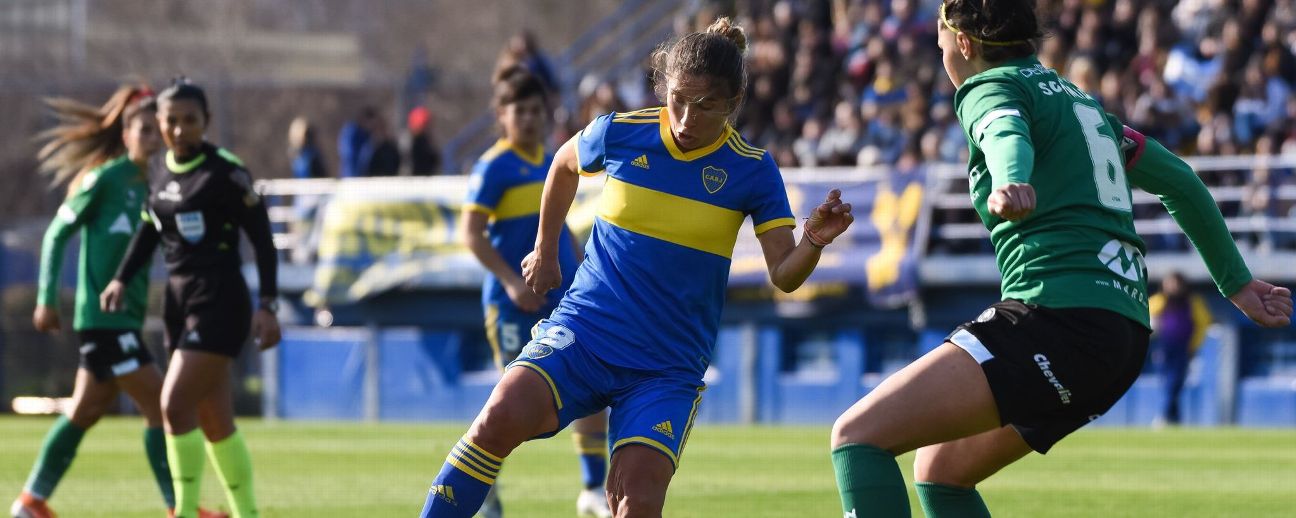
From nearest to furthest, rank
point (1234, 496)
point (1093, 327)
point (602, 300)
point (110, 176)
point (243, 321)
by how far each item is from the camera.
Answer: point (1093, 327), point (602, 300), point (243, 321), point (110, 176), point (1234, 496)

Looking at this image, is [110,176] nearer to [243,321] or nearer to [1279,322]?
[243,321]

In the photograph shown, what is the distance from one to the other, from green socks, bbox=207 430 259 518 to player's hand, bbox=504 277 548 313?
140 cm

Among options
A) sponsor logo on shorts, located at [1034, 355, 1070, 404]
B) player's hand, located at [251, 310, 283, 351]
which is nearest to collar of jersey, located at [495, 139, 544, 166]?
player's hand, located at [251, 310, 283, 351]

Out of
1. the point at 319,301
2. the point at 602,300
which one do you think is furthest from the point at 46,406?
the point at 602,300

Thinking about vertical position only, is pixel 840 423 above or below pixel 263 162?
above

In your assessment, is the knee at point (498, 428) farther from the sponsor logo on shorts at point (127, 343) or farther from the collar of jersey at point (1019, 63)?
the sponsor logo on shorts at point (127, 343)

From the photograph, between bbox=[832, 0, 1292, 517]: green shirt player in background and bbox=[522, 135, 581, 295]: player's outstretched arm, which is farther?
bbox=[522, 135, 581, 295]: player's outstretched arm

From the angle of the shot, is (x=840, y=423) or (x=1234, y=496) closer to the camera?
(x=840, y=423)

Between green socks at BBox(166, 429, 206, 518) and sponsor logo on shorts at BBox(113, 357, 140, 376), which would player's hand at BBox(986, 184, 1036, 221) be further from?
sponsor logo on shorts at BBox(113, 357, 140, 376)

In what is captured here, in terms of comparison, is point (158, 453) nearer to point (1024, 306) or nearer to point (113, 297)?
point (113, 297)

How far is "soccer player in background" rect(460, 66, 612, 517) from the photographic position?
363 inches

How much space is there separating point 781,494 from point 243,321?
149 inches

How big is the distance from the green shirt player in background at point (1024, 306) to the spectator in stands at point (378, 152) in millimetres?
18508

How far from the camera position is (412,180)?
73.0 ft
